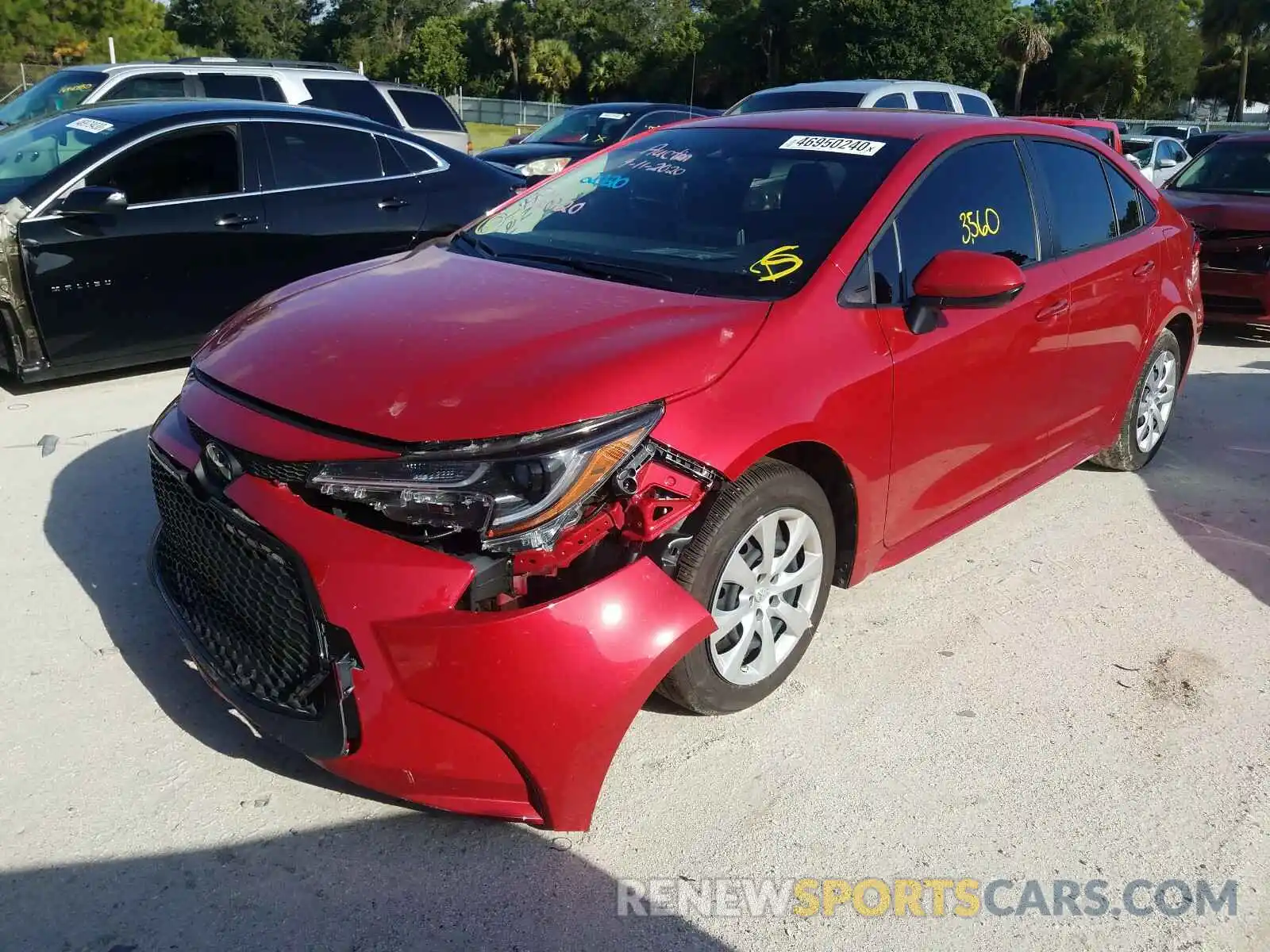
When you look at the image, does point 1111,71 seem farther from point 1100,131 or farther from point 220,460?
point 220,460

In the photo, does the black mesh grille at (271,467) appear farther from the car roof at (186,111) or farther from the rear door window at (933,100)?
the rear door window at (933,100)

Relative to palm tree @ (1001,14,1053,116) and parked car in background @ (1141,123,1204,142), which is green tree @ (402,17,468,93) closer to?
palm tree @ (1001,14,1053,116)

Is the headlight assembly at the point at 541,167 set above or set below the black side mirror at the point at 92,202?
below

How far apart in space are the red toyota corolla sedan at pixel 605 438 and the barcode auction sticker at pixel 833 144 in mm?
14

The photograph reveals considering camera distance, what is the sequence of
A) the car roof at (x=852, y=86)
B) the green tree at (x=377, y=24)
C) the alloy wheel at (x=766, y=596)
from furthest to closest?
the green tree at (x=377, y=24), the car roof at (x=852, y=86), the alloy wheel at (x=766, y=596)

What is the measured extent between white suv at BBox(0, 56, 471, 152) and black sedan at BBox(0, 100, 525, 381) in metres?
2.57

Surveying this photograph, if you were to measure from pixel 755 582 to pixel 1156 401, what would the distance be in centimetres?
344

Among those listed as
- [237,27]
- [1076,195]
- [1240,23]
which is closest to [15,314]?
[1076,195]

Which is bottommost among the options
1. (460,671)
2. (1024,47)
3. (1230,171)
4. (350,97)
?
(460,671)

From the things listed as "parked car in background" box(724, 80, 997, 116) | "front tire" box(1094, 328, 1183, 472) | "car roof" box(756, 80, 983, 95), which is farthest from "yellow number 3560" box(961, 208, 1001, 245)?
"car roof" box(756, 80, 983, 95)

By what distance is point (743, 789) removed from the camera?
2928 millimetres

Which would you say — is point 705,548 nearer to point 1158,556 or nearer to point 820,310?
point 820,310

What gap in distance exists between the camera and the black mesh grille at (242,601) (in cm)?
251

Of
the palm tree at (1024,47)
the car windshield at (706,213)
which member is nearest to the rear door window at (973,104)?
the car windshield at (706,213)
